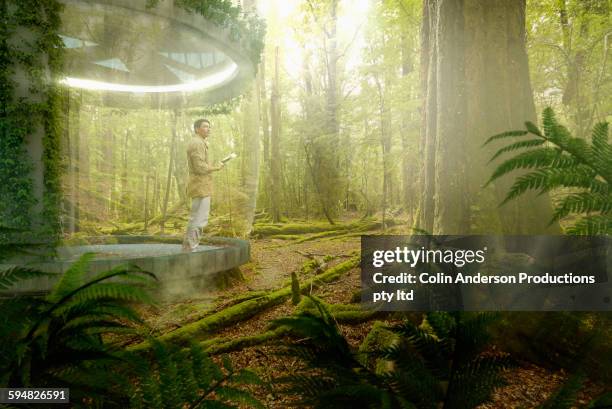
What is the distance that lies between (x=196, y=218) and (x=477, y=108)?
2963mm

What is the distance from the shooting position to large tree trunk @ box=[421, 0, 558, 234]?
1905mm

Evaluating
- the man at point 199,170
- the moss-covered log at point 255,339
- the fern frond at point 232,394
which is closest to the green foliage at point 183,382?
the fern frond at point 232,394

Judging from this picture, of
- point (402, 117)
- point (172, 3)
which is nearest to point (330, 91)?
point (402, 117)

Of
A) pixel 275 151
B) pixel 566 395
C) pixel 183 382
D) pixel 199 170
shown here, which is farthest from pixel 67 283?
pixel 275 151

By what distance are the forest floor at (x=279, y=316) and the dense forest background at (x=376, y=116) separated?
0.80 meters

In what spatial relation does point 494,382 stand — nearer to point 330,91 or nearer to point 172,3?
point 172,3

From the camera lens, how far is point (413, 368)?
0.56 meters

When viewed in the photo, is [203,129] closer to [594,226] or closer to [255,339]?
[255,339]

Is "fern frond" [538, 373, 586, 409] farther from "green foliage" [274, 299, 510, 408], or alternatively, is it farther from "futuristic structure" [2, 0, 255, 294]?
"futuristic structure" [2, 0, 255, 294]

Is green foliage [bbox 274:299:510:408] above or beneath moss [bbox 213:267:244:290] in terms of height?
above

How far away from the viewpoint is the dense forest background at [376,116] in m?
1.96

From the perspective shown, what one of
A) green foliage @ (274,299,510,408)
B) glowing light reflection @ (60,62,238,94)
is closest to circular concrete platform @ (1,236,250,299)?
green foliage @ (274,299,510,408)

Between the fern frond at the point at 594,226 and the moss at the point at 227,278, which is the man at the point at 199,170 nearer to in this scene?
the moss at the point at 227,278

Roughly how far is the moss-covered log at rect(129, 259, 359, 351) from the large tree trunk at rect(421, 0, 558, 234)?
1.45 metres
